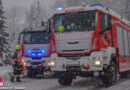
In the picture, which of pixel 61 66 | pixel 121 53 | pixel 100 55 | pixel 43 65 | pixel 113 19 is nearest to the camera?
pixel 100 55

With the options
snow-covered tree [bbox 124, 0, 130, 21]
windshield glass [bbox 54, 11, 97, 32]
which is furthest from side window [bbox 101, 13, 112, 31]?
snow-covered tree [bbox 124, 0, 130, 21]

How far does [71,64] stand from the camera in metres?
10.1

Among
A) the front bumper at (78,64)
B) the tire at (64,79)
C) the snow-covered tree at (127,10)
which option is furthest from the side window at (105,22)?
the snow-covered tree at (127,10)

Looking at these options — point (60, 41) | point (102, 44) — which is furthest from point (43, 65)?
point (102, 44)

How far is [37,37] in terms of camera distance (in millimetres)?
16109

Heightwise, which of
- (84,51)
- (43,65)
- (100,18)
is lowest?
(43,65)

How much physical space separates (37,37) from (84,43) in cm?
671

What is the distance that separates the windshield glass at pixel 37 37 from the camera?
15867mm

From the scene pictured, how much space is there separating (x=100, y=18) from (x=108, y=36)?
4.01 ft

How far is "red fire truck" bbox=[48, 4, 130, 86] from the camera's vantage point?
→ 9844 millimetres

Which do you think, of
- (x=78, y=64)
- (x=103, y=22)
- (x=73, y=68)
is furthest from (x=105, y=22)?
(x=73, y=68)

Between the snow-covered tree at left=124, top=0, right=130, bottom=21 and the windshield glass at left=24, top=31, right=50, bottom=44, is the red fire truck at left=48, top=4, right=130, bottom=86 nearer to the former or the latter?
the windshield glass at left=24, top=31, right=50, bottom=44

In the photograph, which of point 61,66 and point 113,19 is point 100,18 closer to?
point 113,19

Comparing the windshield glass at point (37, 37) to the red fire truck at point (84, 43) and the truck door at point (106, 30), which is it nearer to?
the red fire truck at point (84, 43)
